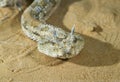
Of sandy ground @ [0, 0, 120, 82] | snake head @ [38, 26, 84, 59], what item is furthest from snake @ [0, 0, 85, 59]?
sandy ground @ [0, 0, 120, 82]

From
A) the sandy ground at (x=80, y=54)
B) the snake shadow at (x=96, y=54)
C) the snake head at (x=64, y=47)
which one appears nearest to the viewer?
the sandy ground at (x=80, y=54)

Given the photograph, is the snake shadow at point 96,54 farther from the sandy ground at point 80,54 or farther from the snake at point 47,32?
the snake at point 47,32

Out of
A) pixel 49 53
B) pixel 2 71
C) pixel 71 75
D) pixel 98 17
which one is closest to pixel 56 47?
pixel 49 53

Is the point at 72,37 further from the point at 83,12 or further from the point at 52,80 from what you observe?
the point at 83,12

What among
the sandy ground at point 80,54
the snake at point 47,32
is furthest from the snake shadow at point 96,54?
the snake at point 47,32

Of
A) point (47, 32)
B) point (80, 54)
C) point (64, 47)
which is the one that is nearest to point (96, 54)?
point (80, 54)
